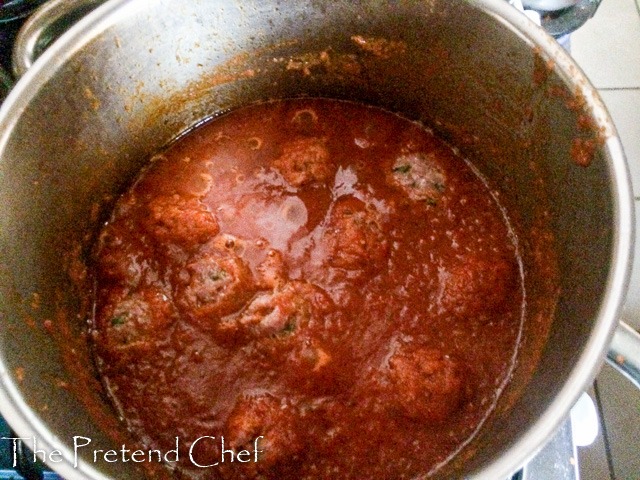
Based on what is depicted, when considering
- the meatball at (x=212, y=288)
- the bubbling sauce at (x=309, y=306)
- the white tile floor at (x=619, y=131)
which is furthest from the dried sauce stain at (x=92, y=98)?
the white tile floor at (x=619, y=131)

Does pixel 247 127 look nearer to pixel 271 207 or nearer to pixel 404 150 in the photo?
pixel 271 207

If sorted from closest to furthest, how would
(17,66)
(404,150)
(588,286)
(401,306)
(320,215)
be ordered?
(588,286), (17,66), (401,306), (320,215), (404,150)

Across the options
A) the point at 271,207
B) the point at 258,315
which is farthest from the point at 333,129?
the point at 258,315

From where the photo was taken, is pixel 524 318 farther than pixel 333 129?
No

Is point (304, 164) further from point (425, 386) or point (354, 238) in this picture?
point (425, 386)

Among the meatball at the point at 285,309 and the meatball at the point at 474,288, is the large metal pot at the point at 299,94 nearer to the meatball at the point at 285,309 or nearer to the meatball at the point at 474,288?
the meatball at the point at 474,288

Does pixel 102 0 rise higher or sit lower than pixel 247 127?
higher

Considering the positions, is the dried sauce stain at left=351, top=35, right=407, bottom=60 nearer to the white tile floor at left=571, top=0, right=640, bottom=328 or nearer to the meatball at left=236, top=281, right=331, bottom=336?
the meatball at left=236, top=281, right=331, bottom=336

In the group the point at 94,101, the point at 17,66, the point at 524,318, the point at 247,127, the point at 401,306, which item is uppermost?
the point at 17,66

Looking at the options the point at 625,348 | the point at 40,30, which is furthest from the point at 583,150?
the point at 40,30
